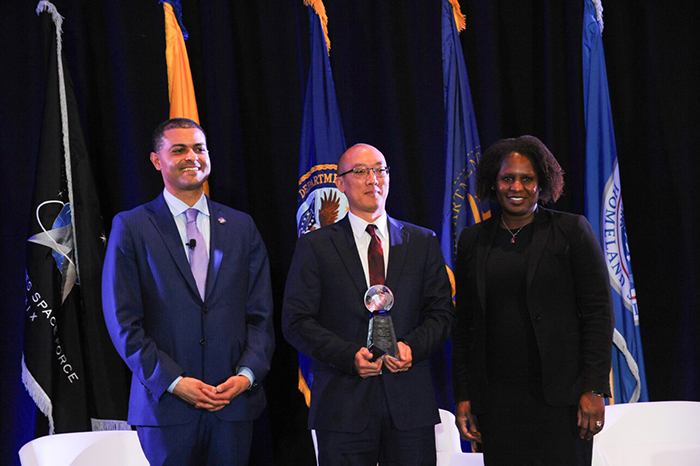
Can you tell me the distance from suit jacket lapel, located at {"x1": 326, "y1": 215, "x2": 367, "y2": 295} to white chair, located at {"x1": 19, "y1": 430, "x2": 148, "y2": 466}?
1354mm

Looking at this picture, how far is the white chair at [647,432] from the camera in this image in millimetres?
2744

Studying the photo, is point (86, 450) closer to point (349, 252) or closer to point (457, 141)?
point (349, 252)

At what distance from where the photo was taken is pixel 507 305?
2.26 m

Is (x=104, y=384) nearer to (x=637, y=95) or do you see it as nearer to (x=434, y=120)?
(x=434, y=120)

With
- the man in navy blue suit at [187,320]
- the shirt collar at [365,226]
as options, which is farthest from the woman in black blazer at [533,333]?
the man in navy blue suit at [187,320]

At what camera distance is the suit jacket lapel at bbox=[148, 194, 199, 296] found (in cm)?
236

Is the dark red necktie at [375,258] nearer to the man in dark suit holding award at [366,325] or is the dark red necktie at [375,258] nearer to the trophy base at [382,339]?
the man in dark suit holding award at [366,325]

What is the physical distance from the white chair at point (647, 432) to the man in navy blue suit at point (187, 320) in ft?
5.53

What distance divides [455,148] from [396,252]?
1.31 metres

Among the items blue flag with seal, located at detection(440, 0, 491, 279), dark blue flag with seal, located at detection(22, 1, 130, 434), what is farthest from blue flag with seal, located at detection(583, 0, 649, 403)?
dark blue flag with seal, located at detection(22, 1, 130, 434)

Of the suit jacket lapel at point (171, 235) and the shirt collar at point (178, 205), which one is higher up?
the shirt collar at point (178, 205)

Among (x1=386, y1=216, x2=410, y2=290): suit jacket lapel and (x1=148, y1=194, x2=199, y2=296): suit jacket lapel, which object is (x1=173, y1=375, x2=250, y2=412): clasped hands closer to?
(x1=148, y1=194, x2=199, y2=296): suit jacket lapel

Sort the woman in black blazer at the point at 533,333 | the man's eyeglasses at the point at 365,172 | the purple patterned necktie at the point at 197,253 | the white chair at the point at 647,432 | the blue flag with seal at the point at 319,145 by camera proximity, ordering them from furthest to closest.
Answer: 1. the blue flag with seal at the point at 319,145
2. the white chair at the point at 647,432
3. the man's eyeglasses at the point at 365,172
4. the purple patterned necktie at the point at 197,253
5. the woman in black blazer at the point at 533,333

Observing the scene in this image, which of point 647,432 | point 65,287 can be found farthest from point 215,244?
point 647,432
